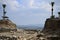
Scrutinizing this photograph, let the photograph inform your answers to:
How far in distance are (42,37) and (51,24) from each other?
7.81 metres

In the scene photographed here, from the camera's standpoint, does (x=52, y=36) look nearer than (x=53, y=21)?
Yes

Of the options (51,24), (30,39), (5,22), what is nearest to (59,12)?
(51,24)

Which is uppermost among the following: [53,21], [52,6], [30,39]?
[52,6]

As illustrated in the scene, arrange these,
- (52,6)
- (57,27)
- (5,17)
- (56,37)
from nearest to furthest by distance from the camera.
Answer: (56,37)
(57,27)
(52,6)
(5,17)

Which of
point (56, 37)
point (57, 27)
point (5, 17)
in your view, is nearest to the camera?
point (56, 37)

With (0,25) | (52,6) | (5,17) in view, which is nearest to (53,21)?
(52,6)

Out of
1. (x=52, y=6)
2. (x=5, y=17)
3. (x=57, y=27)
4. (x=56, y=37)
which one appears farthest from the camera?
(x=5, y=17)

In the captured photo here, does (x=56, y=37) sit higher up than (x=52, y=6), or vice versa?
(x=52, y=6)

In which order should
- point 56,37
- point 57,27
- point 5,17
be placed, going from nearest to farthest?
point 56,37
point 57,27
point 5,17

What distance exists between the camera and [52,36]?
3606 cm

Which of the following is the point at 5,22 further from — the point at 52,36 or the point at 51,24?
A: the point at 52,36

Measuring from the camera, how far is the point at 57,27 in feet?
141

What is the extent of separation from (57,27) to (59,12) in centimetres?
888

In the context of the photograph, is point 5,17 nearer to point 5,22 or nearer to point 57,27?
point 5,22
